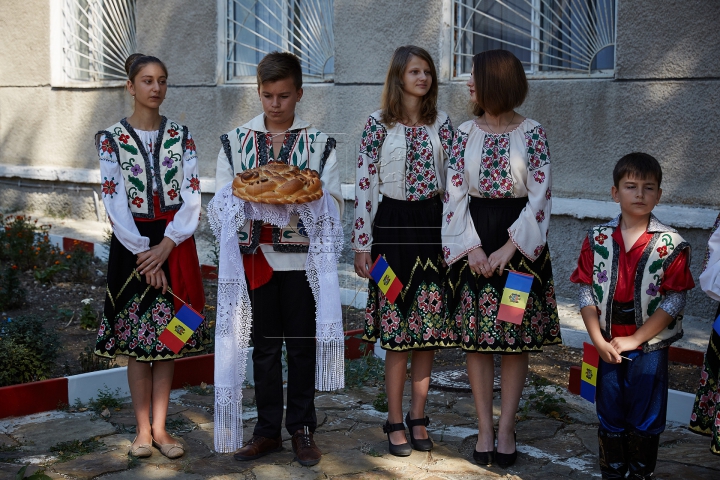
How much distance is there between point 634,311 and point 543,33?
4184 mm

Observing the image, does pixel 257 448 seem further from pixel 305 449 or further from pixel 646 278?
pixel 646 278

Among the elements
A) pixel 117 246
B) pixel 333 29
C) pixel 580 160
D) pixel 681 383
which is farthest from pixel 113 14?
pixel 681 383

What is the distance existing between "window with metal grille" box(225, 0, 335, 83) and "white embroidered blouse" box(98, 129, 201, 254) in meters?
4.74

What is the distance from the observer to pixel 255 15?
9.54 m

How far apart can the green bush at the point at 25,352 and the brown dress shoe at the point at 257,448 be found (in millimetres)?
1721

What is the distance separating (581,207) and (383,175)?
10.1 ft

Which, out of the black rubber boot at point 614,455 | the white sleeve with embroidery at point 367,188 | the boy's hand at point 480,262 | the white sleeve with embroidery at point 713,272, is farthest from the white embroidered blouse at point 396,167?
the black rubber boot at point 614,455

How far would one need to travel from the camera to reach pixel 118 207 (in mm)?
4258

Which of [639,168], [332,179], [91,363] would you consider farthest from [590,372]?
[91,363]

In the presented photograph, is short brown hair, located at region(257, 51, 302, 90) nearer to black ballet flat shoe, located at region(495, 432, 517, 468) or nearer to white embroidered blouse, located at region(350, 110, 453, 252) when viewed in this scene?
white embroidered blouse, located at region(350, 110, 453, 252)

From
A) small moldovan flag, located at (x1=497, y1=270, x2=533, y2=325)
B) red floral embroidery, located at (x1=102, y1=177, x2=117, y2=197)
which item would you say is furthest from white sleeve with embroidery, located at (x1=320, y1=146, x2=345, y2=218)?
red floral embroidery, located at (x1=102, y1=177, x2=117, y2=197)

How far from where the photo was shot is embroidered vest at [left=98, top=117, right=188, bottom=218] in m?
4.32

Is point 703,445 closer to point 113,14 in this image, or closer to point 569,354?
point 569,354

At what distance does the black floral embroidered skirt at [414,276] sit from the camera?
428 cm
